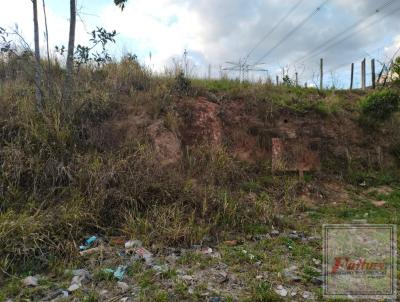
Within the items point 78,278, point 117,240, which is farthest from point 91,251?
point 78,278

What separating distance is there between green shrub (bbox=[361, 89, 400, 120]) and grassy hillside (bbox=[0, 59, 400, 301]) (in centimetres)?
5

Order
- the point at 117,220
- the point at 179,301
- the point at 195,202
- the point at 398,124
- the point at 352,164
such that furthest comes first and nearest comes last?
the point at 398,124
the point at 352,164
the point at 195,202
the point at 117,220
the point at 179,301

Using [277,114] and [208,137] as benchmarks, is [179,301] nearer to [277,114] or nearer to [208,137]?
[208,137]

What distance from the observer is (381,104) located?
7.32m

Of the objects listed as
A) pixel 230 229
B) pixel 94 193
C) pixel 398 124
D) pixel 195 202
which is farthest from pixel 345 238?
pixel 398 124

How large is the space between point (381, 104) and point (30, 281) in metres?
7.03

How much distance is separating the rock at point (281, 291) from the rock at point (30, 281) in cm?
214

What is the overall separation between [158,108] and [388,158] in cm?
483

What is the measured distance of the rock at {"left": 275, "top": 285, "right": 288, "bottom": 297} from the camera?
9.85 feet

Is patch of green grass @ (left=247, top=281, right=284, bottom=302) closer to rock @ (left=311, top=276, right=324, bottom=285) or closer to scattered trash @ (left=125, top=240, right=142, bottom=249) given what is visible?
rock @ (left=311, top=276, right=324, bottom=285)

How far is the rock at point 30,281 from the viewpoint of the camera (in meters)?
3.16

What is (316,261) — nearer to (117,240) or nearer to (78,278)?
(117,240)

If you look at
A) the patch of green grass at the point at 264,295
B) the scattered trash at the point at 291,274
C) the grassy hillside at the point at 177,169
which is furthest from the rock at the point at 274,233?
the patch of green grass at the point at 264,295

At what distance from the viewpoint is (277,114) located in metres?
7.27
